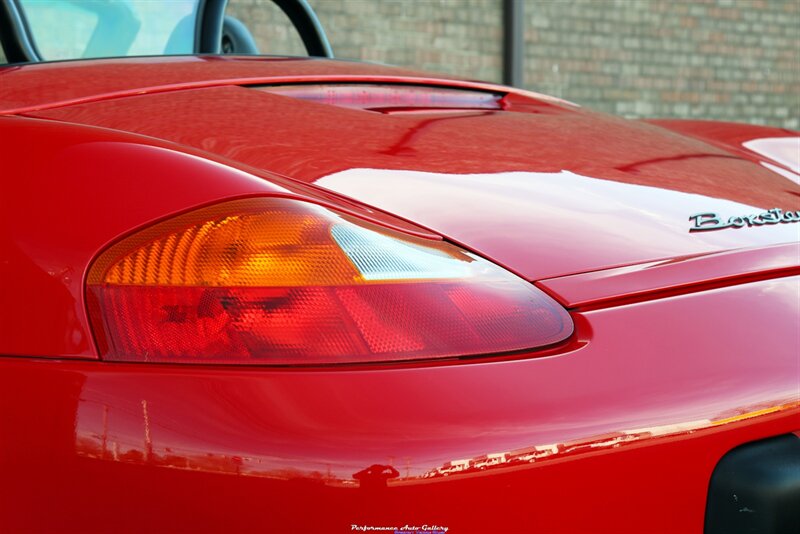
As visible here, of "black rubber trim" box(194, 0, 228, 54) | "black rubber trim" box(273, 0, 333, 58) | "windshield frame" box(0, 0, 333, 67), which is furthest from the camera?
"black rubber trim" box(273, 0, 333, 58)

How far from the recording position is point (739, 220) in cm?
133

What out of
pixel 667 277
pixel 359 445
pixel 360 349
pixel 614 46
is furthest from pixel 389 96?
pixel 614 46

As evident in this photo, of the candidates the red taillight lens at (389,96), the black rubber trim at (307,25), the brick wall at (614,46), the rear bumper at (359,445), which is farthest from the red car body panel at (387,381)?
the brick wall at (614,46)

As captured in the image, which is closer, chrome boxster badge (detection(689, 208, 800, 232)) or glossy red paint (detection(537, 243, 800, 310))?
glossy red paint (detection(537, 243, 800, 310))

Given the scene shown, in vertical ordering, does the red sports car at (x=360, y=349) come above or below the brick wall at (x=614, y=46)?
above

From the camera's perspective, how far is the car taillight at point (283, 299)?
99 centimetres

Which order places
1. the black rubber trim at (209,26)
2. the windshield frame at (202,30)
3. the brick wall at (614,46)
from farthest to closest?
the brick wall at (614,46) → the black rubber trim at (209,26) → the windshield frame at (202,30)

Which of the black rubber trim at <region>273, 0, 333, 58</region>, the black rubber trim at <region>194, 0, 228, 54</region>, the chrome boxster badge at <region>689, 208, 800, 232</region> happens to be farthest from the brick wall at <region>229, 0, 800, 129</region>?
the chrome boxster badge at <region>689, 208, 800, 232</region>

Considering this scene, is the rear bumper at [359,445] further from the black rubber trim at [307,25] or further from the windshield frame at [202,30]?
the black rubber trim at [307,25]

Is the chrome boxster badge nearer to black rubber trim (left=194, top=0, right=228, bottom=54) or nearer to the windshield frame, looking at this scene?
the windshield frame

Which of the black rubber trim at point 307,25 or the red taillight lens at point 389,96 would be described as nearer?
the red taillight lens at point 389,96

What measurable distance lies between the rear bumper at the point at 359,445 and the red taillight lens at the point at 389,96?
2.66 feet

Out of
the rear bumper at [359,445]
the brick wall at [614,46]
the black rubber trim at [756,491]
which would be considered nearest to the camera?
the rear bumper at [359,445]

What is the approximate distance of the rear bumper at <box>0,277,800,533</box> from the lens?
920mm
